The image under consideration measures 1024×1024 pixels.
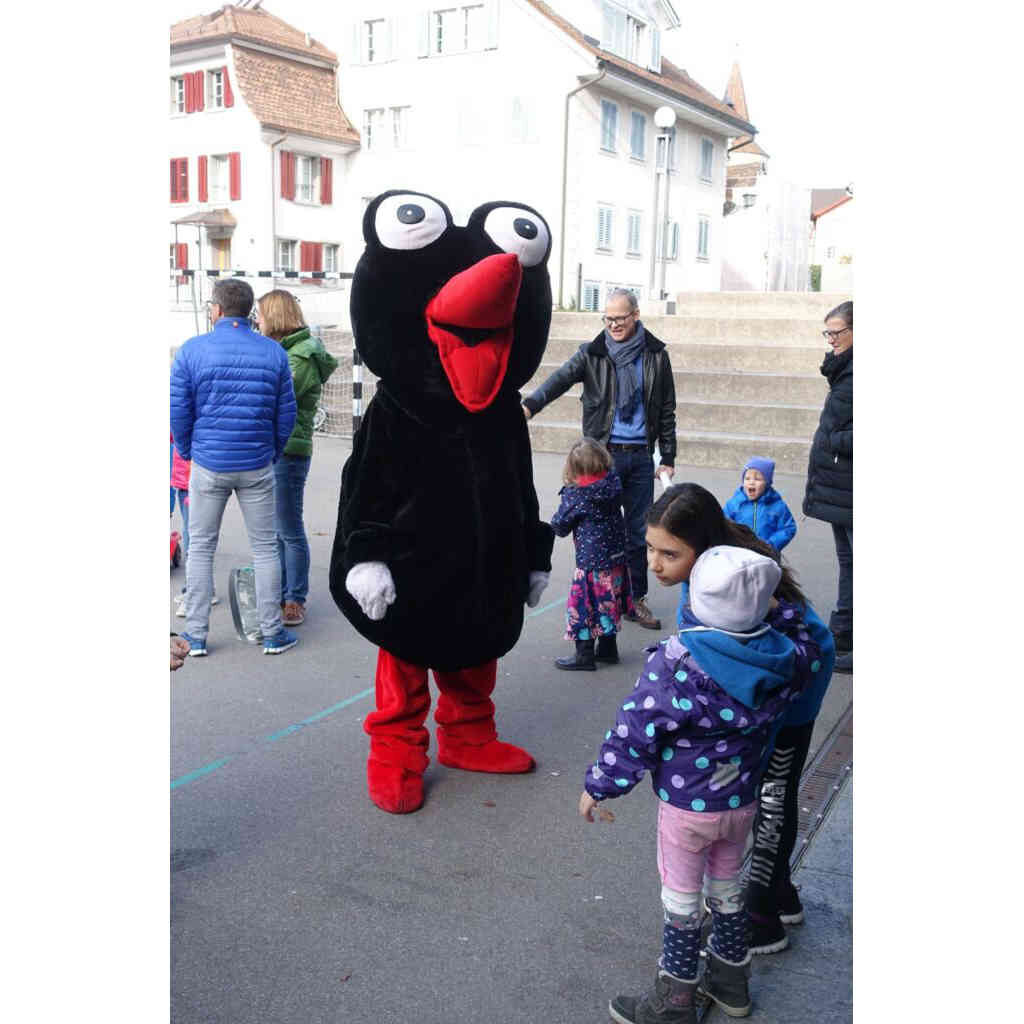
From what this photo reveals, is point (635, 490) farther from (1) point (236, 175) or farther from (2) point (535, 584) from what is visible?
(1) point (236, 175)

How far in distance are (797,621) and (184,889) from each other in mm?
2023

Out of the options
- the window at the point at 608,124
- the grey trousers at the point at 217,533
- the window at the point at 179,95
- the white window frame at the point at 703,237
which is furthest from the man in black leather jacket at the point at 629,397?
the window at the point at 179,95

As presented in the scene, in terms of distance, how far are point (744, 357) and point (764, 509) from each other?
9907 mm

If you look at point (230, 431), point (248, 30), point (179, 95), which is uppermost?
point (248, 30)

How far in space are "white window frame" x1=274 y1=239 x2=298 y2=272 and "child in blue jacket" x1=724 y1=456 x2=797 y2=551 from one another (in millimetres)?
30849

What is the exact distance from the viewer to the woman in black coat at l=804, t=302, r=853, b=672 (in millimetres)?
5598

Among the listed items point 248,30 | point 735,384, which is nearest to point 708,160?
point 248,30

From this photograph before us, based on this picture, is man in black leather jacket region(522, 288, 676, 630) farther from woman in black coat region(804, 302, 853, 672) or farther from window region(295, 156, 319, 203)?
window region(295, 156, 319, 203)

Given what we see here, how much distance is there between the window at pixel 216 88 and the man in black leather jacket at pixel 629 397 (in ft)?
105

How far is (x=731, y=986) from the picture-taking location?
294cm

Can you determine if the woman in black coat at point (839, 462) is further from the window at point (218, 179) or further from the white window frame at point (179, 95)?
the white window frame at point (179, 95)

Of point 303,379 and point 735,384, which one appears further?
point 735,384

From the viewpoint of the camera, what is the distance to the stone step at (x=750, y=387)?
13859mm
